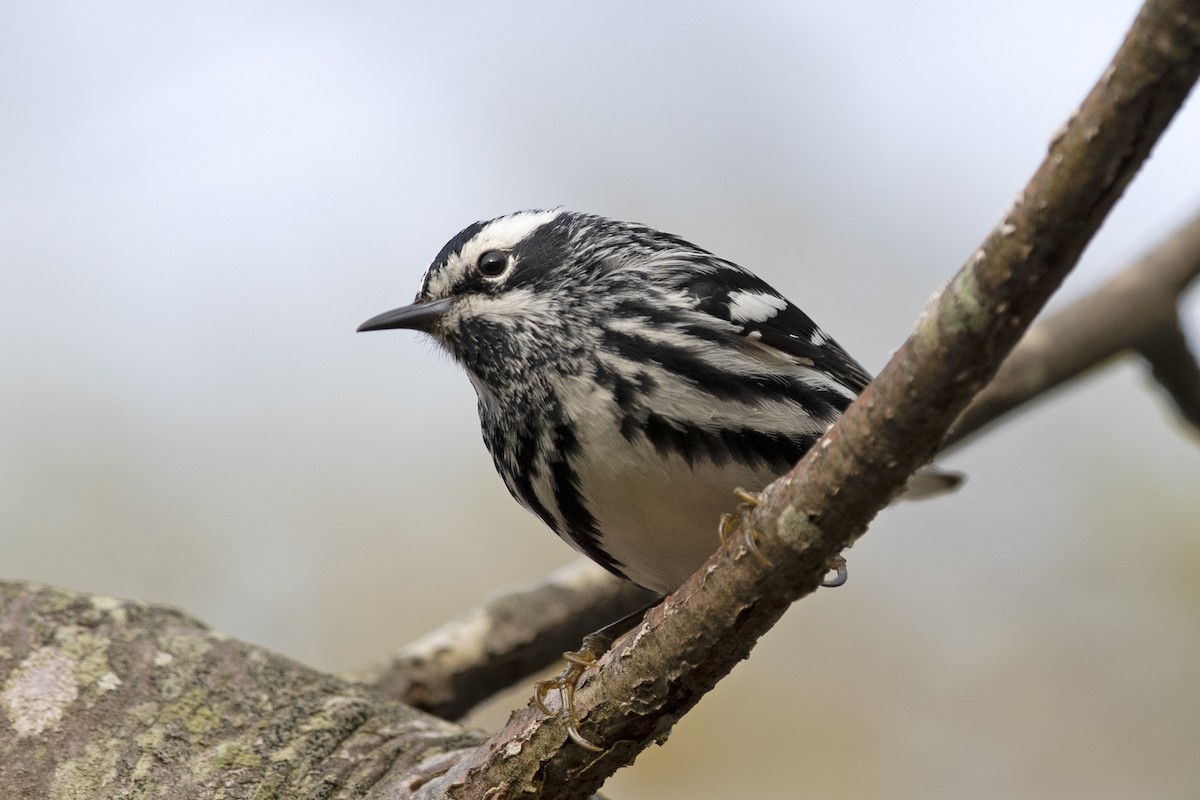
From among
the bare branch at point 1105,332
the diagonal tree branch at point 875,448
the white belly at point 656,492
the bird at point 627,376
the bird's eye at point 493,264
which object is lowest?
the diagonal tree branch at point 875,448

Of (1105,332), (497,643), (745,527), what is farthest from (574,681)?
(1105,332)

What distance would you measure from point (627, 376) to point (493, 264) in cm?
78

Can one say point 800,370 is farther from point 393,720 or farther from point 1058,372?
point 1058,372

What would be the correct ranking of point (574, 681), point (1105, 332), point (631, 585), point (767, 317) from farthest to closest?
point (1105, 332), point (631, 585), point (767, 317), point (574, 681)

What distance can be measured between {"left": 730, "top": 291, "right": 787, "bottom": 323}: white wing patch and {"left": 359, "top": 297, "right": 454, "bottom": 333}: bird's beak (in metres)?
0.85

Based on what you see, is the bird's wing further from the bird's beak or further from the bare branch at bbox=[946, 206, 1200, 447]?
the bare branch at bbox=[946, 206, 1200, 447]

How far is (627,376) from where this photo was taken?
9.60ft

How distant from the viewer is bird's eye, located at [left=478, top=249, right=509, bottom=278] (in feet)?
11.5

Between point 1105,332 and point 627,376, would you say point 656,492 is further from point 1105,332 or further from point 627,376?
point 1105,332

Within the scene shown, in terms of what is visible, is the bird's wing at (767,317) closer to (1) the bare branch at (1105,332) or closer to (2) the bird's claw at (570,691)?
(2) the bird's claw at (570,691)

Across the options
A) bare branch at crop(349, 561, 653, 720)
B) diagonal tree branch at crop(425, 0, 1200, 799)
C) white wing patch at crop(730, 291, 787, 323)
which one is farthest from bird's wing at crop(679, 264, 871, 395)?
bare branch at crop(349, 561, 653, 720)

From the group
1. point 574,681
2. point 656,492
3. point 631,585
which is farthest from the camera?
point 631,585

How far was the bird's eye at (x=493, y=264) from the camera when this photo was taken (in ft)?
11.5

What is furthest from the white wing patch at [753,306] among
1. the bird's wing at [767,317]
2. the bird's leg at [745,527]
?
the bird's leg at [745,527]
